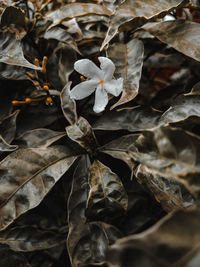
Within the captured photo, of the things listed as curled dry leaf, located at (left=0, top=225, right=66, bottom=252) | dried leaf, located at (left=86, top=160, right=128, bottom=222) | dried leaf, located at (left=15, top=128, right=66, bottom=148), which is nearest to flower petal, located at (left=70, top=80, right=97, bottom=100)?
dried leaf, located at (left=15, top=128, right=66, bottom=148)

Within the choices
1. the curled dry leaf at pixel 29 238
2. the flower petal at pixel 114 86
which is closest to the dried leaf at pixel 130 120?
the flower petal at pixel 114 86

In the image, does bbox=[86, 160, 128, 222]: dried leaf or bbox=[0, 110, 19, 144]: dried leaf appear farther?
bbox=[0, 110, 19, 144]: dried leaf

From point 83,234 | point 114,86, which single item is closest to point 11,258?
point 83,234

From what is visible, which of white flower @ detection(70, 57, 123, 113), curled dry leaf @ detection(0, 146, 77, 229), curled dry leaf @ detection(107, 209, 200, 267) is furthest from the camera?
white flower @ detection(70, 57, 123, 113)

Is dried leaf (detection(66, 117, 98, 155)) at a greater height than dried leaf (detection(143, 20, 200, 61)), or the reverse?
dried leaf (detection(143, 20, 200, 61))

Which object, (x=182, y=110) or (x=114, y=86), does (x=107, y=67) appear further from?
(x=182, y=110)

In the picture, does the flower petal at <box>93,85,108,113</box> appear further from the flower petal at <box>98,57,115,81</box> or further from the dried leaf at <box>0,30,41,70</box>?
the dried leaf at <box>0,30,41,70</box>
